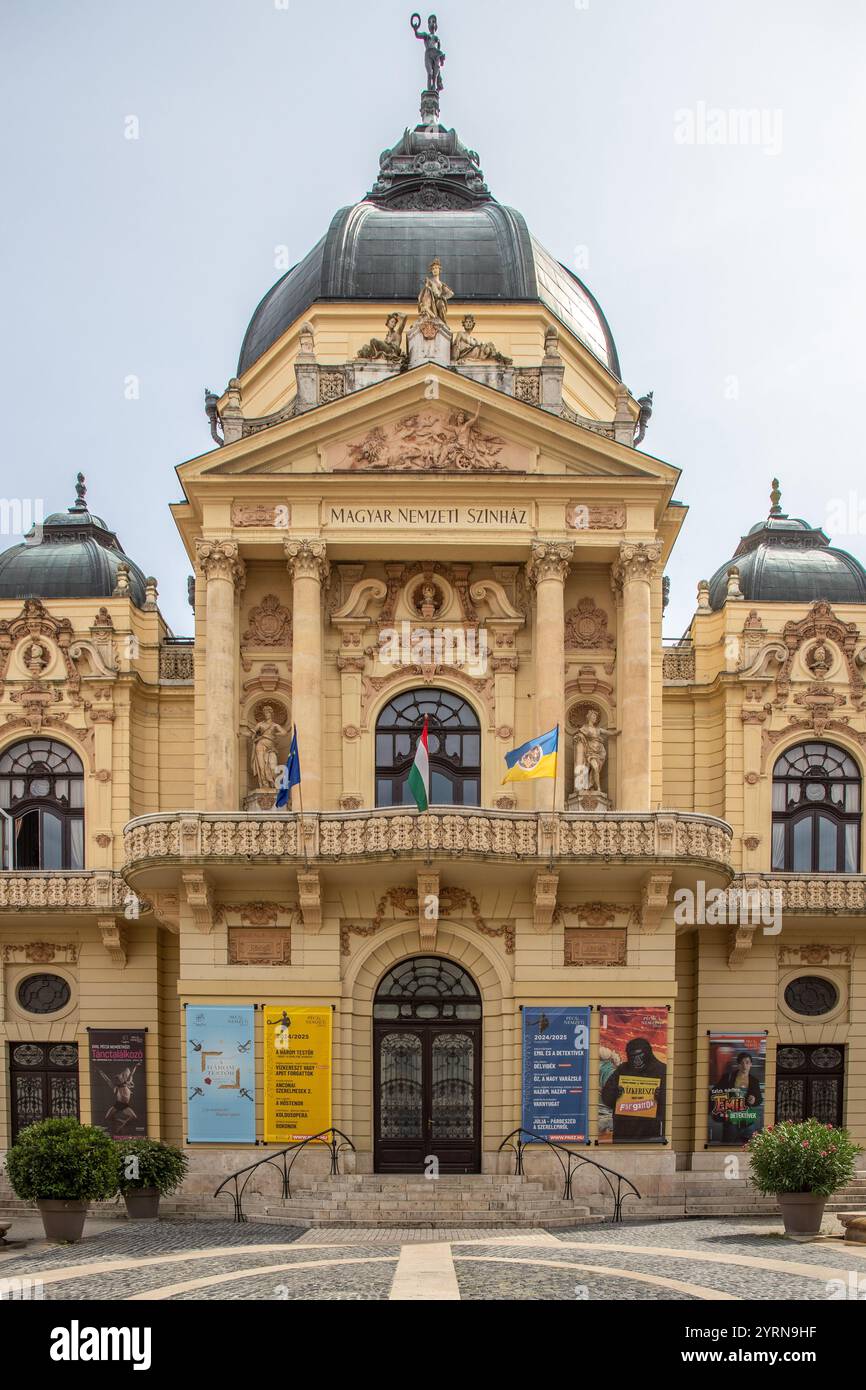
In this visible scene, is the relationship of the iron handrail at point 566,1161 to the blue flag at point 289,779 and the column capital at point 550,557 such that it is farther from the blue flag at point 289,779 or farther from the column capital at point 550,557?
the column capital at point 550,557

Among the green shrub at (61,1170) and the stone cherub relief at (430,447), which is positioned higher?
the stone cherub relief at (430,447)

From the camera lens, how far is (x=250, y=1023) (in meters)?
32.2

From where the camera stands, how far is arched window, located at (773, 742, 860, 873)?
3906cm

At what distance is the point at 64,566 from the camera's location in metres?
42.2

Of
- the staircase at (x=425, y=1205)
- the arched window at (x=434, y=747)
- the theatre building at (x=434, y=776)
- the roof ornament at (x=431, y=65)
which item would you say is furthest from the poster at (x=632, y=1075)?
the roof ornament at (x=431, y=65)

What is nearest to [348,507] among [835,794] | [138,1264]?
[835,794]

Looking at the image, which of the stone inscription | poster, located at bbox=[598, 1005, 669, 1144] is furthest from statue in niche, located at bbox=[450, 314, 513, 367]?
poster, located at bbox=[598, 1005, 669, 1144]

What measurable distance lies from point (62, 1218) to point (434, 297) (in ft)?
67.6

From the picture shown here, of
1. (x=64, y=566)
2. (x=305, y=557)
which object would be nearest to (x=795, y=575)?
(x=305, y=557)

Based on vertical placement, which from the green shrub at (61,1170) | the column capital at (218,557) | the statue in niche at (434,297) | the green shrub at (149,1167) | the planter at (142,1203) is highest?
the statue in niche at (434,297)

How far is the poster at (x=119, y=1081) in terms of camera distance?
37.2 metres

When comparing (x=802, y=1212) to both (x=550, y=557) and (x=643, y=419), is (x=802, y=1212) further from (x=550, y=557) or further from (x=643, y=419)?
(x=643, y=419)

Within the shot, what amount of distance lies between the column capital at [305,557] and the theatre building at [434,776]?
0.30ft
